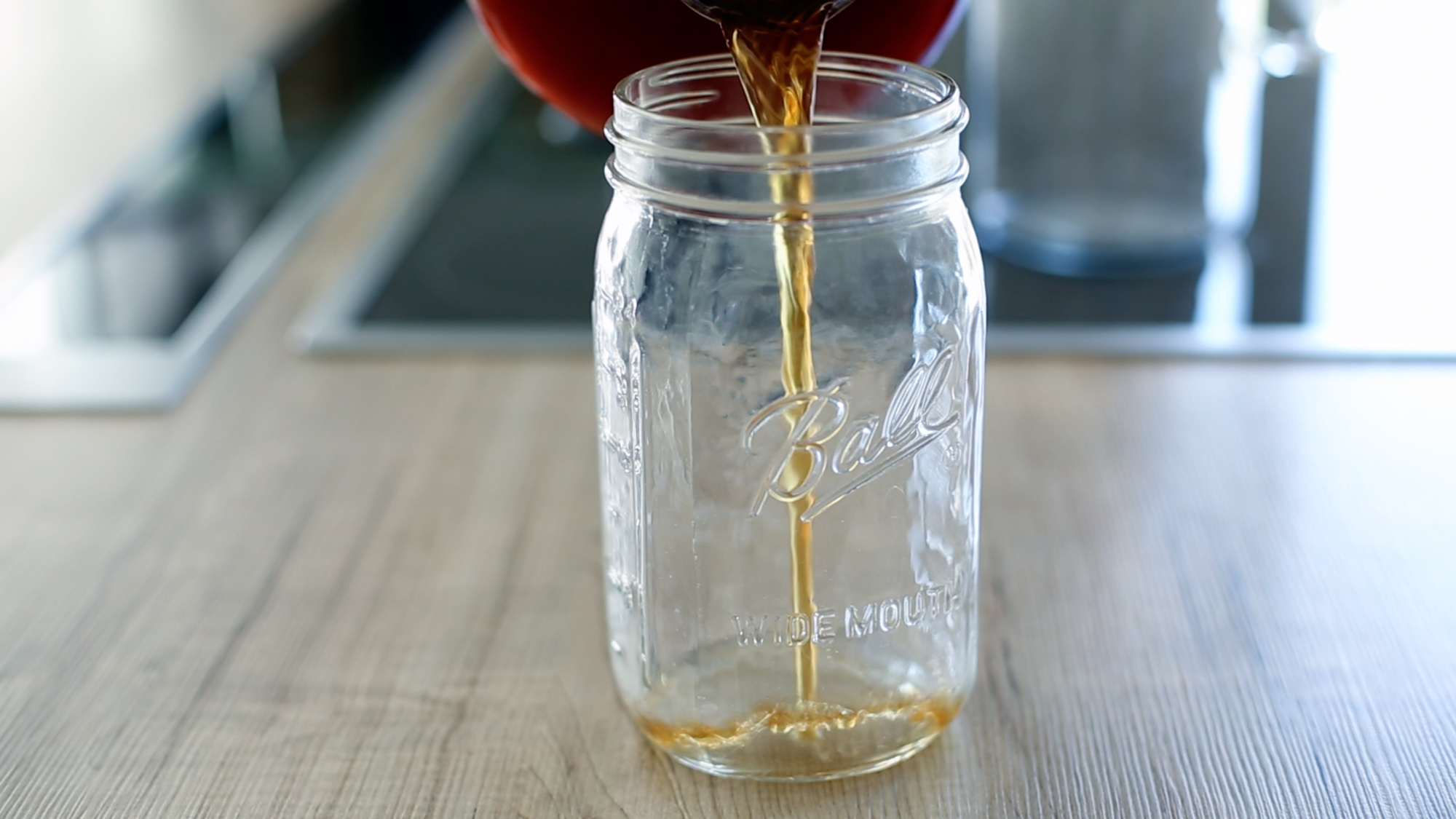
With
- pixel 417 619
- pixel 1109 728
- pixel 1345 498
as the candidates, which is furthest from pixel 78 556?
pixel 1345 498

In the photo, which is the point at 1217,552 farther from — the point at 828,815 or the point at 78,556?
the point at 78,556

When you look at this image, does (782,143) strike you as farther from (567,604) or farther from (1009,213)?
(1009,213)

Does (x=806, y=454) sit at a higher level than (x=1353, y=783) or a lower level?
higher

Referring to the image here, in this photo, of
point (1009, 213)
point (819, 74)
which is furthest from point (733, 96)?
point (1009, 213)

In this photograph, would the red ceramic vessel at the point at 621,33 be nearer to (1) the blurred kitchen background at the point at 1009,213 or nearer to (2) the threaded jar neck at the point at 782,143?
(2) the threaded jar neck at the point at 782,143

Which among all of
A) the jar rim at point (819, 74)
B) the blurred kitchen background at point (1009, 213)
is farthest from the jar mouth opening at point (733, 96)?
the blurred kitchen background at point (1009, 213)

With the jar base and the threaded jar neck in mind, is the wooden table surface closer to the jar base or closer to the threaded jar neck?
the jar base
